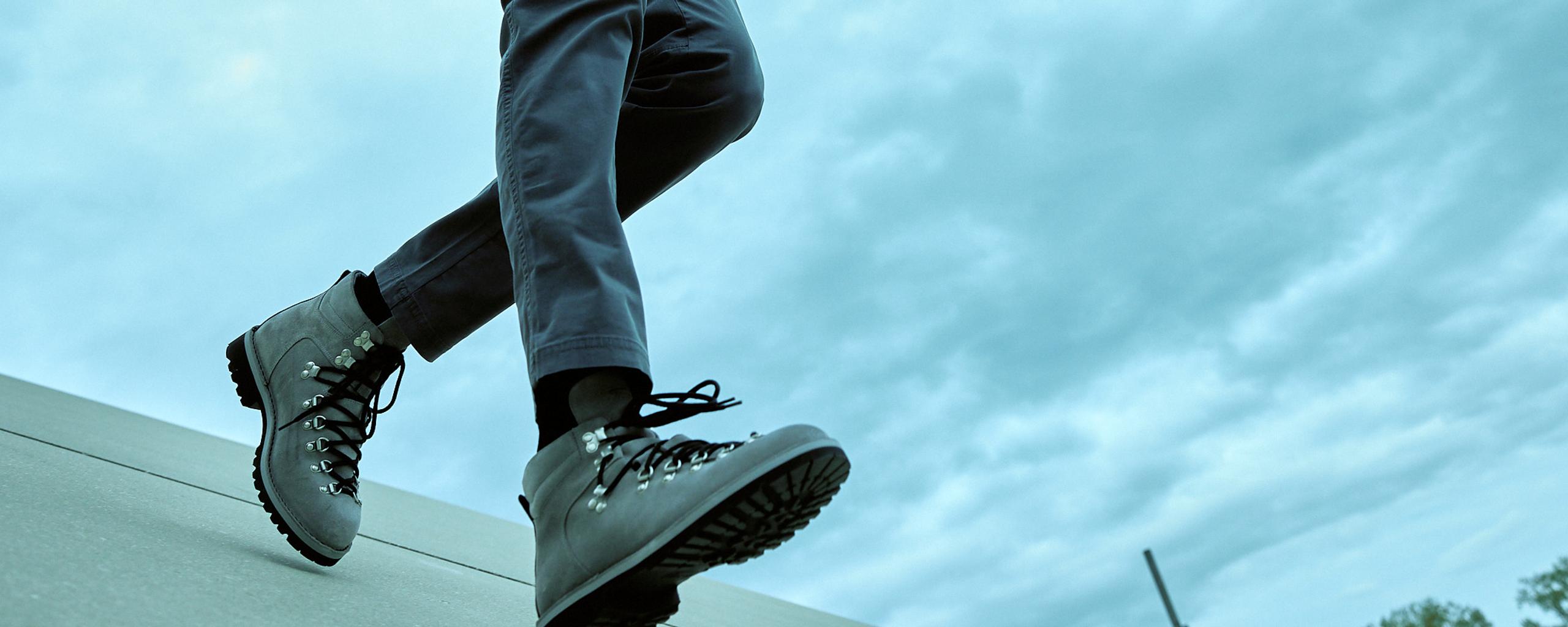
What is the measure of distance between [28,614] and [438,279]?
619 mm

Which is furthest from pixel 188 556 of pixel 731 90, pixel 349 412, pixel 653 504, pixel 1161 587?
pixel 1161 587

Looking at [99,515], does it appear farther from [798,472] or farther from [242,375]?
[798,472]

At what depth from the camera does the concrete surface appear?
755mm

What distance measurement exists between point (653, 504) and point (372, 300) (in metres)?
0.57

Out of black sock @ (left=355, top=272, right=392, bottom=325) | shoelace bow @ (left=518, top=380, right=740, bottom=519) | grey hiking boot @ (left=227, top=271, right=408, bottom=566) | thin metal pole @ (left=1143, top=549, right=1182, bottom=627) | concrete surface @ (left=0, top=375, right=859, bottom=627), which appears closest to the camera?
concrete surface @ (left=0, top=375, right=859, bottom=627)

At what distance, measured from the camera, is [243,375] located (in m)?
1.29

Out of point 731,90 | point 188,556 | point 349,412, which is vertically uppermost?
point 731,90

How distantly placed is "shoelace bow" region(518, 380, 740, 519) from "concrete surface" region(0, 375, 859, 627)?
0.75ft

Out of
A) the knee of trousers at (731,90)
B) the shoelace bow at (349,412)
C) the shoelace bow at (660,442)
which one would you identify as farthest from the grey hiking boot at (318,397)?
the knee of trousers at (731,90)

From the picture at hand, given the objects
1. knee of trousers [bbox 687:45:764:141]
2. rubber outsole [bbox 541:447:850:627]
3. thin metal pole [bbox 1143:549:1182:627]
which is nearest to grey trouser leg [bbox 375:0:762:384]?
knee of trousers [bbox 687:45:764:141]

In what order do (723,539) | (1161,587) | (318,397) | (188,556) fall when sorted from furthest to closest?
(1161,587) < (318,397) < (188,556) < (723,539)

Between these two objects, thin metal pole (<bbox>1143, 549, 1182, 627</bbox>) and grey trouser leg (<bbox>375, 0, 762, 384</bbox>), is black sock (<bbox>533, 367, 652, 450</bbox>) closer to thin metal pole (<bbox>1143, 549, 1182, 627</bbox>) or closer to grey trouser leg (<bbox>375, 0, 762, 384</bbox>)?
grey trouser leg (<bbox>375, 0, 762, 384</bbox>)

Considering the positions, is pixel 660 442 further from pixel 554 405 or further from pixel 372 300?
pixel 372 300

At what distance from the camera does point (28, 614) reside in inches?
25.8
